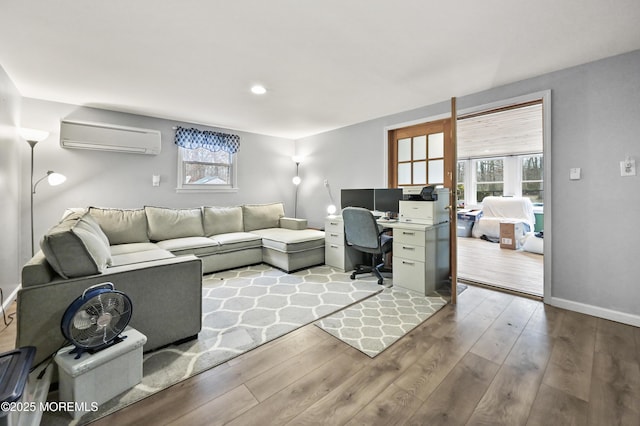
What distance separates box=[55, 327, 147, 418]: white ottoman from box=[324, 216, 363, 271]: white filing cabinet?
2.56 m

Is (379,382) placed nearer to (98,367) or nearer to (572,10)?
(98,367)

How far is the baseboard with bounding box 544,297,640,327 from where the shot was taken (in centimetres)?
221

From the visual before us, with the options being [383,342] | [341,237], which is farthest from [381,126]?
[383,342]

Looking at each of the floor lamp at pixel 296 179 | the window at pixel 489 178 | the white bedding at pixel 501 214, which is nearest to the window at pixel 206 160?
the floor lamp at pixel 296 179

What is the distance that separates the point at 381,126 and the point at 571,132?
2137 mm

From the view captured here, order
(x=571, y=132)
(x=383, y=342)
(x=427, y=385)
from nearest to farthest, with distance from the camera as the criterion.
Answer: (x=427, y=385), (x=383, y=342), (x=571, y=132)

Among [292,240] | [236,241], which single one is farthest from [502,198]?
[236,241]

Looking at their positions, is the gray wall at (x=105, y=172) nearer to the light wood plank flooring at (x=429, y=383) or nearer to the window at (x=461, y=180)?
the light wood plank flooring at (x=429, y=383)

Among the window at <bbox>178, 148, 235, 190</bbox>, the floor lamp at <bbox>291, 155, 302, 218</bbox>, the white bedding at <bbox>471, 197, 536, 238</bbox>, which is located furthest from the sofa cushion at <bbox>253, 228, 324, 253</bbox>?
the white bedding at <bbox>471, 197, 536, 238</bbox>

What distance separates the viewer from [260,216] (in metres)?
4.57

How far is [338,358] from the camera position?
5.80 ft

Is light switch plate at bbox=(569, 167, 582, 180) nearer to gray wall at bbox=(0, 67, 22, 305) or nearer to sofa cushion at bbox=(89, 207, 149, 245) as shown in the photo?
sofa cushion at bbox=(89, 207, 149, 245)

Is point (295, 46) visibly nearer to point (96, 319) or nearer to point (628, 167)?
point (96, 319)

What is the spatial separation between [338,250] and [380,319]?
1539mm
